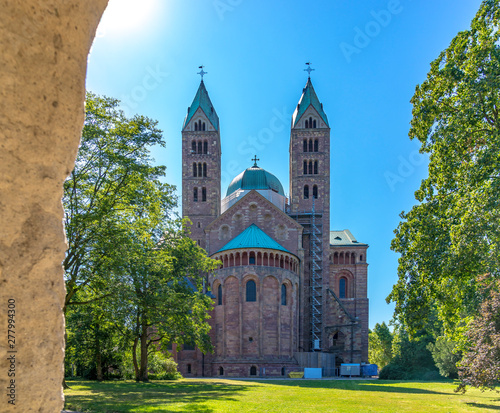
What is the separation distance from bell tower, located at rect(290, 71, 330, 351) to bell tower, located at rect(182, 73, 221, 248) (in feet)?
31.3

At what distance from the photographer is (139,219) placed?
915 inches

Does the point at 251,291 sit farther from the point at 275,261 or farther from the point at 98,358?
the point at 98,358

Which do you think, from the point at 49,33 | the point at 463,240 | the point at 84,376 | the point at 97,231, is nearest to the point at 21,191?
the point at 49,33

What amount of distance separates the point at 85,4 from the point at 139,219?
66.4 ft

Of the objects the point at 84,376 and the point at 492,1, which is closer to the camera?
the point at 492,1

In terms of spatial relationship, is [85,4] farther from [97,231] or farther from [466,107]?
[97,231]

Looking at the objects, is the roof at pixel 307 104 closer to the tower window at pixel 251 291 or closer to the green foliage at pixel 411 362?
the tower window at pixel 251 291

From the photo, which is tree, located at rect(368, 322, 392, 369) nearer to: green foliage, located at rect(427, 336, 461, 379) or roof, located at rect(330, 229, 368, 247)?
roof, located at rect(330, 229, 368, 247)

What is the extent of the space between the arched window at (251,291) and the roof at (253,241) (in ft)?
11.4

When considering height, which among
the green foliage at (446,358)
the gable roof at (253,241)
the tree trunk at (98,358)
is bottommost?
the green foliage at (446,358)

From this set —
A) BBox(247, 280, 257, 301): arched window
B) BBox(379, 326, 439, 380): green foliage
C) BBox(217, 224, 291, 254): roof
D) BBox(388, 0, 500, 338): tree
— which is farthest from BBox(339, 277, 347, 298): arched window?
BBox(388, 0, 500, 338): tree

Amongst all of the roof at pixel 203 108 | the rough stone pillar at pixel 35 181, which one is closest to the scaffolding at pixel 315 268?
the roof at pixel 203 108

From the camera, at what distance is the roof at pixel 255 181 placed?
70.8m

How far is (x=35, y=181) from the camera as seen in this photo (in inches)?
121
